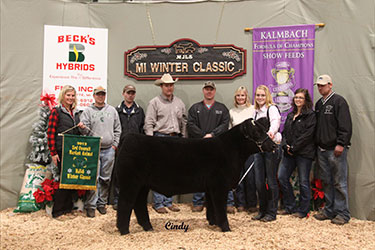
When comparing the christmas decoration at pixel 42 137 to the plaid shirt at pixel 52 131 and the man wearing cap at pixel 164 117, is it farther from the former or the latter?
the man wearing cap at pixel 164 117

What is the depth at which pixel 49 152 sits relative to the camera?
564 cm

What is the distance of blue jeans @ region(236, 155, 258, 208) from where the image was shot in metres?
5.42

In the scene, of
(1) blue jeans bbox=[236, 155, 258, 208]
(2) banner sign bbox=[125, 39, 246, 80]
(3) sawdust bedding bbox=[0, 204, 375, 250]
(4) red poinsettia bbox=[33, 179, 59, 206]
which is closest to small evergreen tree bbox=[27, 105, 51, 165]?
(4) red poinsettia bbox=[33, 179, 59, 206]

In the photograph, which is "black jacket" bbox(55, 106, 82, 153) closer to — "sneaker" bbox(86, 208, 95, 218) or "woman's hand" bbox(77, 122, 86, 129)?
"woman's hand" bbox(77, 122, 86, 129)

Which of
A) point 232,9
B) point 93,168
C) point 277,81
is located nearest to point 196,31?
point 232,9

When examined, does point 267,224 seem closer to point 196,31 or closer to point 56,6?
point 196,31

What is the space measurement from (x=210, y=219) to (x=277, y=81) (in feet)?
9.11

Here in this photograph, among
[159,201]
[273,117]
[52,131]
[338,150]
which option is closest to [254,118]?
[273,117]

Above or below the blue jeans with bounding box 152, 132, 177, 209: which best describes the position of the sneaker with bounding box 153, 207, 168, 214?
below

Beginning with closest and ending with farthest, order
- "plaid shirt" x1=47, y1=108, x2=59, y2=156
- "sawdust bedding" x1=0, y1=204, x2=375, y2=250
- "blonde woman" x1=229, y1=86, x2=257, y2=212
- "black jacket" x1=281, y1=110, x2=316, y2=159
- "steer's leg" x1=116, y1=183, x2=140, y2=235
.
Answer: "sawdust bedding" x1=0, y1=204, x2=375, y2=250 → "steer's leg" x1=116, y1=183, x2=140, y2=235 → "black jacket" x1=281, y1=110, x2=316, y2=159 → "plaid shirt" x1=47, y1=108, x2=59, y2=156 → "blonde woman" x1=229, y1=86, x2=257, y2=212

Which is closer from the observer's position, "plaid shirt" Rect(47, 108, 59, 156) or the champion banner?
"plaid shirt" Rect(47, 108, 59, 156)

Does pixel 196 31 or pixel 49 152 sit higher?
pixel 196 31

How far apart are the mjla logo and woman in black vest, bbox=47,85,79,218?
1.11 meters

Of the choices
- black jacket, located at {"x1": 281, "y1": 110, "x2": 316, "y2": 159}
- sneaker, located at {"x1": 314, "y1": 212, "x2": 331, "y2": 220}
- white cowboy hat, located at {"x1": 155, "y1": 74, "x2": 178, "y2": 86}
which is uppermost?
white cowboy hat, located at {"x1": 155, "y1": 74, "x2": 178, "y2": 86}
